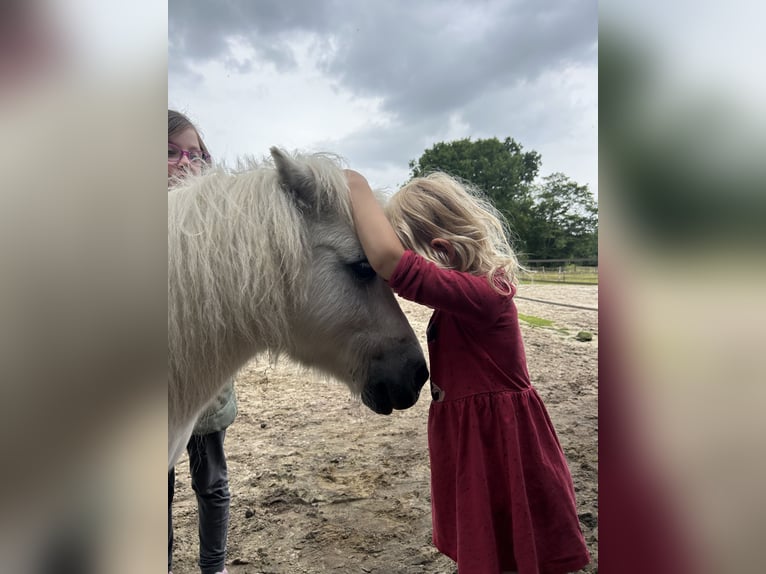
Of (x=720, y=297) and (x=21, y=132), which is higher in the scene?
(x=21, y=132)

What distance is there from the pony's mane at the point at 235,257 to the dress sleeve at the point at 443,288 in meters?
0.27

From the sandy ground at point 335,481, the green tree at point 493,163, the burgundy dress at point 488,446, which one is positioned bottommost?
the sandy ground at point 335,481

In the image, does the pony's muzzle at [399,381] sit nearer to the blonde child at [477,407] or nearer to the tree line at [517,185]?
the blonde child at [477,407]

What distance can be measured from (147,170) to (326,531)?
8.03 feet

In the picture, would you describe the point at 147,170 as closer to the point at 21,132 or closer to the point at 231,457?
the point at 21,132

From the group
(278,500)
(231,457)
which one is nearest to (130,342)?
(278,500)

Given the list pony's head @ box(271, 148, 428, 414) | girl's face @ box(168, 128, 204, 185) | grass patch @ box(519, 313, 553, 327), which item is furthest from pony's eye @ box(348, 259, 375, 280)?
grass patch @ box(519, 313, 553, 327)

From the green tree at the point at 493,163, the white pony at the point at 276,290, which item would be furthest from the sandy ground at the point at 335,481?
the green tree at the point at 493,163

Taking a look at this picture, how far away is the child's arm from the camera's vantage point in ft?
3.50

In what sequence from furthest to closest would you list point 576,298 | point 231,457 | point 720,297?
point 576,298 → point 231,457 → point 720,297

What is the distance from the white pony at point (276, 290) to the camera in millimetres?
1070

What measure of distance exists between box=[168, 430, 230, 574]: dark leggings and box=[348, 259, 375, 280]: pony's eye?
101cm

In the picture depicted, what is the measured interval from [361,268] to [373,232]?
0.44ft

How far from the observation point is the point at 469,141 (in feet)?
44.1
